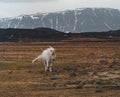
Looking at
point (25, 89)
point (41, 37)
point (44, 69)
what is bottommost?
point (41, 37)

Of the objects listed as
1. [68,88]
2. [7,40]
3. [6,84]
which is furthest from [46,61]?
[7,40]

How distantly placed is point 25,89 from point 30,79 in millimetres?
4882

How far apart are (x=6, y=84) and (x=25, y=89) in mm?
2935

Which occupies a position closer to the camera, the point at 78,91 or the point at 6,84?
the point at 78,91

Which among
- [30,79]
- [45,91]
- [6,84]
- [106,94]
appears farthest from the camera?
[30,79]

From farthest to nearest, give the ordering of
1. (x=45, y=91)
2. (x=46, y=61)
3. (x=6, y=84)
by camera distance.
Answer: (x=46, y=61) < (x=6, y=84) < (x=45, y=91)

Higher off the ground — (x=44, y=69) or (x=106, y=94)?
(x=106, y=94)

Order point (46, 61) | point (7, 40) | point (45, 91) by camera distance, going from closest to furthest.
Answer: point (45, 91)
point (46, 61)
point (7, 40)

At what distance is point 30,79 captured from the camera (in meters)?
31.8

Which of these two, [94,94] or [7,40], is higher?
[94,94]

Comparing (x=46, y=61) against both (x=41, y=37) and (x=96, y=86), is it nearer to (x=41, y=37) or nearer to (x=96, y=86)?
(x=96, y=86)

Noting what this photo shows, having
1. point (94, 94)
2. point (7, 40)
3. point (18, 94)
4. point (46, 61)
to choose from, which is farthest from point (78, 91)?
point (7, 40)

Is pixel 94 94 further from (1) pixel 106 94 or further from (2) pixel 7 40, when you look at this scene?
(2) pixel 7 40

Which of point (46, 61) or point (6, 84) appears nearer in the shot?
point (6, 84)
